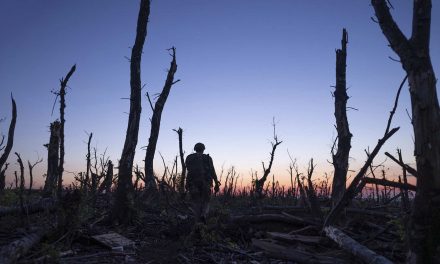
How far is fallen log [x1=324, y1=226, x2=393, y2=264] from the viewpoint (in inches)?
220

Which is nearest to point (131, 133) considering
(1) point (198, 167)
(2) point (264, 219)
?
(1) point (198, 167)

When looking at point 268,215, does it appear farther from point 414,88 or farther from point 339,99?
point 414,88

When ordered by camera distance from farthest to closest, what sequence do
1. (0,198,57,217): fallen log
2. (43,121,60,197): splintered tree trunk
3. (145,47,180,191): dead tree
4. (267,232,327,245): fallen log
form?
(43,121,60,197): splintered tree trunk < (145,47,180,191): dead tree < (0,198,57,217): fallen log < (267,232,327,245): fallen log

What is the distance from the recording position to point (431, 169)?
5.03 m

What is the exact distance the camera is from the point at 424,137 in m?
5.11

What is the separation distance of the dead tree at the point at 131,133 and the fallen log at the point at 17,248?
9.82 feet

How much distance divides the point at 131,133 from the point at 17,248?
5.33m

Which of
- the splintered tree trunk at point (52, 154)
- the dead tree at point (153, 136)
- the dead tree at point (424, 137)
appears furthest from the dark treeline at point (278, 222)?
the splintered tree trunk at point (52, 154)

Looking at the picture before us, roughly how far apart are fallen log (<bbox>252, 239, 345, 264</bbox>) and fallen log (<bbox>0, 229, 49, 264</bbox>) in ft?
15.0

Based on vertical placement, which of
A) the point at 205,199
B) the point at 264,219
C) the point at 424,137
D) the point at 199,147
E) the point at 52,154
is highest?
the point at 52,154

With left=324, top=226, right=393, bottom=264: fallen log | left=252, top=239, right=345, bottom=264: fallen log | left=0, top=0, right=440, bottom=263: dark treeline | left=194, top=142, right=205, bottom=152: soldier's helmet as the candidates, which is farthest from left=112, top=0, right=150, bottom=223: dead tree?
left=324, top=226, right=393, bottom=264: fallen log

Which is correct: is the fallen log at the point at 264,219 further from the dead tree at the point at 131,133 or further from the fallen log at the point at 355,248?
the dead tree at the point at 131,133

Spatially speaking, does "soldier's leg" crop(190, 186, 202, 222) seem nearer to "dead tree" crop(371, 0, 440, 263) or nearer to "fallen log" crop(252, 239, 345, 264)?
"fallen log" crop(252, 239, 345, 264)

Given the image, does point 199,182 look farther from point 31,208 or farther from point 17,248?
point 17,248
